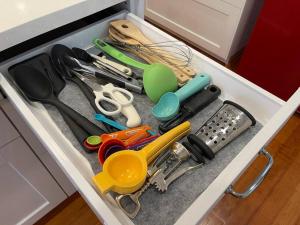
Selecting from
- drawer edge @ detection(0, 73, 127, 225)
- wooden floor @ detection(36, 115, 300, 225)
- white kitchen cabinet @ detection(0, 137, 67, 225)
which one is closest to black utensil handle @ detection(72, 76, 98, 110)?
drawer edge @ detection(0, 73, 127, 225)

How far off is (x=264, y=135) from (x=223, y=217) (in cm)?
71

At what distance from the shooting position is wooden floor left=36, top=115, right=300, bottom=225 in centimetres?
100

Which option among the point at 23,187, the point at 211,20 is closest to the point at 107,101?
the point at 23,187

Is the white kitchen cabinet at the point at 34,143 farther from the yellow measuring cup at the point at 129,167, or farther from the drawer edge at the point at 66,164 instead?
the yellow measuring cup at the point at 129,167

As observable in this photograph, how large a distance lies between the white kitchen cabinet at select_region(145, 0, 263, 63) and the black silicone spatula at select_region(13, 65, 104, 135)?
3.54 ft

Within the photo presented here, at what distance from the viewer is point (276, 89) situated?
1332mm

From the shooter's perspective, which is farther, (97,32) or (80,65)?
(97,32)

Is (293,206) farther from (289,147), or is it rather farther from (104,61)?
(104,61)

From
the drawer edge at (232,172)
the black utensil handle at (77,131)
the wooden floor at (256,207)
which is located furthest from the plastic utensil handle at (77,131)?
the wooden floor at (256,207)

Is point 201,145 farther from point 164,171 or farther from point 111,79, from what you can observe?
point 111,79

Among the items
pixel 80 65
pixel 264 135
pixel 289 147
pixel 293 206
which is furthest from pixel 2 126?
pixel 289 147

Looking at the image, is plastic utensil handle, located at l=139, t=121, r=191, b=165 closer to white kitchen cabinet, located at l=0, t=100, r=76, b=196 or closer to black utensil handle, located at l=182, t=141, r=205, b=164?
black utensil handle, located at l=182, t=141, r=205, b=164

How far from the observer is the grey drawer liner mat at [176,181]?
1.32 feet

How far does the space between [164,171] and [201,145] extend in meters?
0.08
